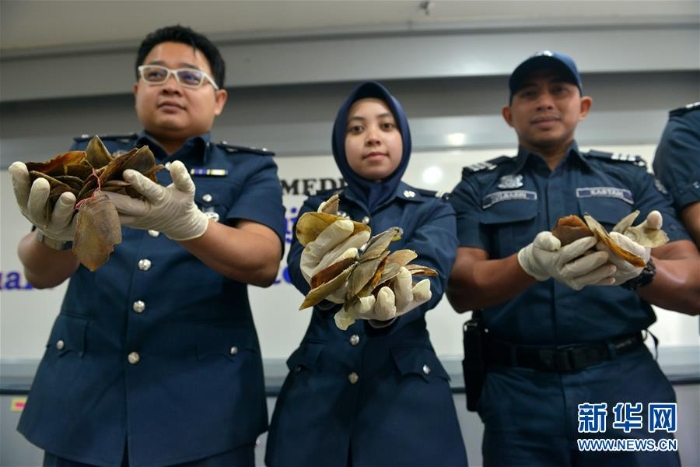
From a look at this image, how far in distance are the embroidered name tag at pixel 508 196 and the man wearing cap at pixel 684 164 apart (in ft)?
1.60

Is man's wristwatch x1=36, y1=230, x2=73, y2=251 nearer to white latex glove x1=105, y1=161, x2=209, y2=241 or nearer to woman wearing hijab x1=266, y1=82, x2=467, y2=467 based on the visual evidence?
white latex glove x1=105, y1=161, x2=209, y2=241

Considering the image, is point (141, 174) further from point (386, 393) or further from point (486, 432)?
point (486, 432)

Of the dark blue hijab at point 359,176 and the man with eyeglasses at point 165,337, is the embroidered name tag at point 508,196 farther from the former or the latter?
the man with eyeglasses at point 165,337

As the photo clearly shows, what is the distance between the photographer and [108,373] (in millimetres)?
1092

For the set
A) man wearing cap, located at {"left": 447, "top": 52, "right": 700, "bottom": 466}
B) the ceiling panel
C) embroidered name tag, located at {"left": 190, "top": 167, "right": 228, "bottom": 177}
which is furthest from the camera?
the ceiling panel

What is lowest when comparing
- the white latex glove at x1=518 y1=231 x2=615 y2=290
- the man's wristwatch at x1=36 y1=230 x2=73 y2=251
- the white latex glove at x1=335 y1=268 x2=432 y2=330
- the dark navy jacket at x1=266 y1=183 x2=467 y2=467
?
the dark navy jacket at x1=266 y1=183 x2=467 y2=467

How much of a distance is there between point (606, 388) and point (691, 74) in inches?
95.5

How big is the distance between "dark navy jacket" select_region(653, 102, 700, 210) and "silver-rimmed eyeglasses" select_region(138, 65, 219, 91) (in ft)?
5.30

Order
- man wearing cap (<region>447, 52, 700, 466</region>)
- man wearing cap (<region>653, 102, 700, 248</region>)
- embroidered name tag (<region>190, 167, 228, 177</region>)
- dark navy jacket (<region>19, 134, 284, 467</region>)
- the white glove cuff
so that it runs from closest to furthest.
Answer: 1. the white glove cuff
2. dark navy jacket (<region>19, 134, 284, 467</region>)
3. man wearing cap (<region>447, 52, 700, 466</region>)
4. embroidered name tag (<region>190, 167, 228, 177</region>)
5. man wearing cap (<region>653, 102, 700, 248</region>)

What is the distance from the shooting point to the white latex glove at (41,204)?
0.76 meters

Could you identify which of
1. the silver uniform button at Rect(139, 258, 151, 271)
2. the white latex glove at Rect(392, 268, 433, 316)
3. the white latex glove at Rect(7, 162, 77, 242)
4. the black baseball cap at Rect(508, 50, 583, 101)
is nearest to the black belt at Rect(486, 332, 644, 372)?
the white latex glove at Rect(392, 268, 433, 316)

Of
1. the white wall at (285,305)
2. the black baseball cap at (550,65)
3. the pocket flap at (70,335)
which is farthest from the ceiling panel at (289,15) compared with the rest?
the pocket flap at (70,335)

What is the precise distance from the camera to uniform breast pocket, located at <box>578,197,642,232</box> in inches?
52.2

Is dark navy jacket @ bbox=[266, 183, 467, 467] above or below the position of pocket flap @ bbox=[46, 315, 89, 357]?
below
